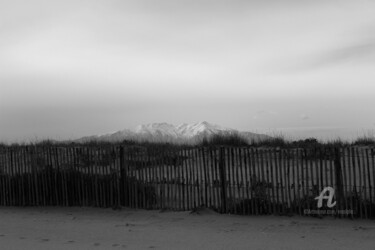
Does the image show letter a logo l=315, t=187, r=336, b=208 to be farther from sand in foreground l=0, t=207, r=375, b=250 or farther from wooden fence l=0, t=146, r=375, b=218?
sand in foreground l=0, t=207, r=375, b=250

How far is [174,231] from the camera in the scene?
25.1 feet

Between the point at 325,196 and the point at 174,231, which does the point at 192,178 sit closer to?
the point at 174,231

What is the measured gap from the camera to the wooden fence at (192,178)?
8594mm

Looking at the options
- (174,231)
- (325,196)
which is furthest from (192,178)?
(325,196)

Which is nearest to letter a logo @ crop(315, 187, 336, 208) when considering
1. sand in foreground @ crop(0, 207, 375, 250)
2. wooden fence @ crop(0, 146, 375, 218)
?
wooden fence @ crop(0, 146, 375, 218)

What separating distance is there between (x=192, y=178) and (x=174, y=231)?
2.04 metres

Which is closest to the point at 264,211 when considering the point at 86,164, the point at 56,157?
the point at 86,164

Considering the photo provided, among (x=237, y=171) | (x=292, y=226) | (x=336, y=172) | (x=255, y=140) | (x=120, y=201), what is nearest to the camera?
(x=292, y=226)

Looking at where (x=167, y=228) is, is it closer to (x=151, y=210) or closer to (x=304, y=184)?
(x=151, y=210)

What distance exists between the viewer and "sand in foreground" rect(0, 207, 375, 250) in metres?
6.68

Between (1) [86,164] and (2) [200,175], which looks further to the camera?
(1) [86,164]

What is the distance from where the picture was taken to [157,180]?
9.76 meters

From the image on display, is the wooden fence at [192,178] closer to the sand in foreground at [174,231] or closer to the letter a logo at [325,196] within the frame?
the letter a logo at [325,196]

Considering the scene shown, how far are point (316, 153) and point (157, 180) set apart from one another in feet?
11.4
